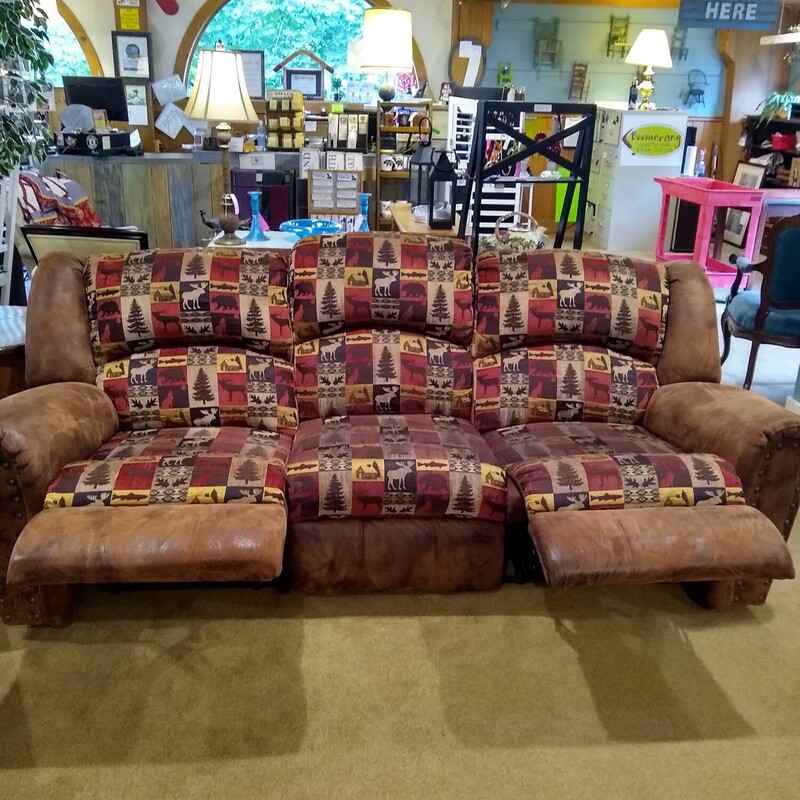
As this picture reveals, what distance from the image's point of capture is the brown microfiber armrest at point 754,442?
2.06 meters

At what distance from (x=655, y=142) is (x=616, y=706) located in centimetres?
575

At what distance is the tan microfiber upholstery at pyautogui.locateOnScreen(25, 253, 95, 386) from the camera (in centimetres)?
231

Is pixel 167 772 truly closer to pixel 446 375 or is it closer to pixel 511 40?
pixel 446 375

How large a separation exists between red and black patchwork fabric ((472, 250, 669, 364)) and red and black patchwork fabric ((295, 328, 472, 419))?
149 millimetres

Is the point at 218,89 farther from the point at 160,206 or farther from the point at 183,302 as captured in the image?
the point at 160,206

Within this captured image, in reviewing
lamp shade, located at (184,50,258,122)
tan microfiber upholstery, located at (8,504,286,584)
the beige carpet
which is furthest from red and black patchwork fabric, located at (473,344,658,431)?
lamp shade, located at (184,50,258,122)

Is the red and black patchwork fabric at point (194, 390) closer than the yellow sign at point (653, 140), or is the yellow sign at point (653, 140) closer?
the red and black patchwork fabric at point (194, 390)

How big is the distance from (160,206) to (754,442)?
4703 mm

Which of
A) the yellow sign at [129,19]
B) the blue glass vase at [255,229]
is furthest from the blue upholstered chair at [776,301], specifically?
the yellow sign at [129,19]

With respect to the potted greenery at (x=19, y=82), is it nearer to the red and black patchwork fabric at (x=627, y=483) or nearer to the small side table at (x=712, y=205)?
the red and black patchwork fabric at (x=627, y=483)

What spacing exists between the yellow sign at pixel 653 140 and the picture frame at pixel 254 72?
3.14 metres

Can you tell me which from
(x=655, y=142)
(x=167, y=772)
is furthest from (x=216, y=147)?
(x=167, y=772)

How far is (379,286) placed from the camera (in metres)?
2.41

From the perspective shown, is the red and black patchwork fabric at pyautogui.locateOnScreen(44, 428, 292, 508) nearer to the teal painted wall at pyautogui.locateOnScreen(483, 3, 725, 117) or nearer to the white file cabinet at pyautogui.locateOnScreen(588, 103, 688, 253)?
the white file cabinet at pyautogui.locateOnScreen(588, 103, 688, 253)
